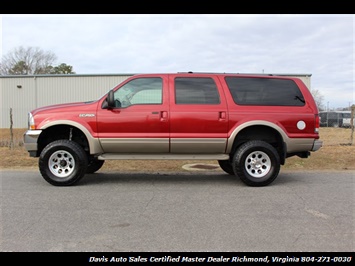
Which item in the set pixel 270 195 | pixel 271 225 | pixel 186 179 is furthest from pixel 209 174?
pixel 271 225

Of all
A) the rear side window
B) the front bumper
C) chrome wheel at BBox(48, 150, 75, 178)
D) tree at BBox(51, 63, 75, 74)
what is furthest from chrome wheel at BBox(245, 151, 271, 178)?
tree at BBox(51, 63, 75, 74)

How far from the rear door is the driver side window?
0.26m

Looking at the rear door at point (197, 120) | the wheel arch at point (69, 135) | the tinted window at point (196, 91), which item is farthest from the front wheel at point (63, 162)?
the tinted window at point (196, 91)

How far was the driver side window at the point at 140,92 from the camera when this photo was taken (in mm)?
6395

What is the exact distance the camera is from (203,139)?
6.32m

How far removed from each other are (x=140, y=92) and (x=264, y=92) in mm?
2443

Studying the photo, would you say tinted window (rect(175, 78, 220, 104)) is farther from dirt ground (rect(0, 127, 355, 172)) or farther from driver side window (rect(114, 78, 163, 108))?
dirt ground (rect(0, 127, 355, 172))

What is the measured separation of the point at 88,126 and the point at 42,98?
22950 mm

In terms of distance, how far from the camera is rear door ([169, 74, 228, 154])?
6309mm

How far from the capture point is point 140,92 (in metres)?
6.44

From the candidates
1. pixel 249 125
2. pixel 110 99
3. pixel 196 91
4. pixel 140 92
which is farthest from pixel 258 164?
pixel 110 99

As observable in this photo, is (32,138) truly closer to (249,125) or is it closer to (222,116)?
(222,116)
